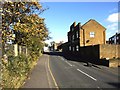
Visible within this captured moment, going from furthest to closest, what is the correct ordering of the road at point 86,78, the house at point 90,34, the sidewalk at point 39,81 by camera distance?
1. the house at point 90,34
2. the road at point 86,78
3. the sidewalk at point 39,81

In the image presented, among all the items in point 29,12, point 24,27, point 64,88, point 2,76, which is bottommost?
point 64,88

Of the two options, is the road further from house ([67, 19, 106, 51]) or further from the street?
house ([67, 19, 106, 51])

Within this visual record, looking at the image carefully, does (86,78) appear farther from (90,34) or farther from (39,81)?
(90,34)

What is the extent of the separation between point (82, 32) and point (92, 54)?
1536cm

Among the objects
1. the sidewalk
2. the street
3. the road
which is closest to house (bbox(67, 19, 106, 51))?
the road

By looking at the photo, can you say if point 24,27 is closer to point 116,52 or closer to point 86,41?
point 116,52

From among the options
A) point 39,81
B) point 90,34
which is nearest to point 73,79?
point 39,81

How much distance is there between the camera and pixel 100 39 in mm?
63625

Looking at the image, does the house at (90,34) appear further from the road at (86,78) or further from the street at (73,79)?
the street at (73,79)

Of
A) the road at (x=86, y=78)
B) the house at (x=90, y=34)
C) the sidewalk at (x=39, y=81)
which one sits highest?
the house at (x=90, y=34)

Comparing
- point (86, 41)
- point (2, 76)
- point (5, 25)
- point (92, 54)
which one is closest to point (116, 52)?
point (92, 54)

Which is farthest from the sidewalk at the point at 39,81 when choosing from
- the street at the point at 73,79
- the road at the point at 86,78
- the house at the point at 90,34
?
the house at the point at 90,34

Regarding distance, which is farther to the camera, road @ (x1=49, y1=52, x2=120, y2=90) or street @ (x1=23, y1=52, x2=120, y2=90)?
road @ (x1=49, y1=52, x2=120, y2=90)

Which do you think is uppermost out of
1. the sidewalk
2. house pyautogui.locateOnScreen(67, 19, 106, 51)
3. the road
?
house pyautogui.locateOnScreen(67, 19, 106, 51)
